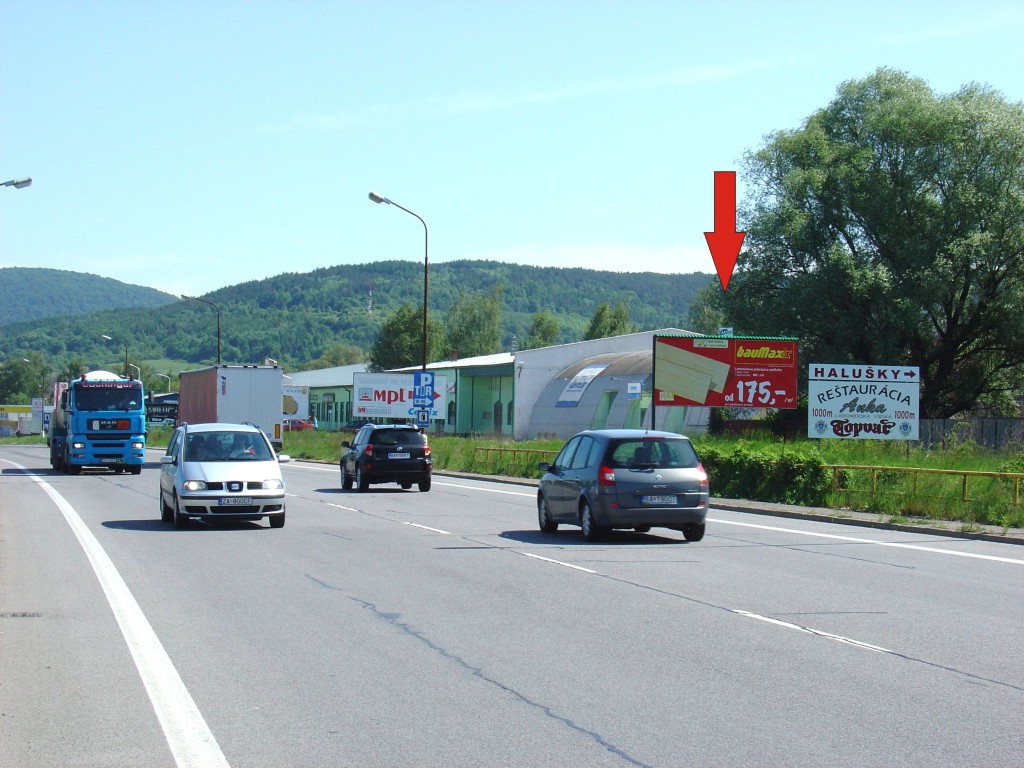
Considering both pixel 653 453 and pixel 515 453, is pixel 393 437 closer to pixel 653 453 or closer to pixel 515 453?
pixel 515 453

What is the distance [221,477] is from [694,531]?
7735 mm

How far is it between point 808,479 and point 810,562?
1053cm

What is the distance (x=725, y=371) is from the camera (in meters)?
33.7

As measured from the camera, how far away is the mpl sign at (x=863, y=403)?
99.8 feet

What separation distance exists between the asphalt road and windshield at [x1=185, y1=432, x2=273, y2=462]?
319cm

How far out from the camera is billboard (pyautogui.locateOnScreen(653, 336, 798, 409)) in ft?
110

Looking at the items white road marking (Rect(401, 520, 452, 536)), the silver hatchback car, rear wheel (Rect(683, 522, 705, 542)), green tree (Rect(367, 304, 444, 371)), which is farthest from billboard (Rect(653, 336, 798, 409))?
green tree (Rect(367, 304, 444, 371))

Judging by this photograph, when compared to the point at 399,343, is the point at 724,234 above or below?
below

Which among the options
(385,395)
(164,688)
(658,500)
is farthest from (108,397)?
(164,688)

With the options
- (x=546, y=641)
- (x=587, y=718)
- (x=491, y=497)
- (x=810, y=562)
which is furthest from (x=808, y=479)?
(x=587, y=718)

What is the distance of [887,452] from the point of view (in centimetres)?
2958

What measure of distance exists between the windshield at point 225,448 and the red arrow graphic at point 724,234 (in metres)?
10.5

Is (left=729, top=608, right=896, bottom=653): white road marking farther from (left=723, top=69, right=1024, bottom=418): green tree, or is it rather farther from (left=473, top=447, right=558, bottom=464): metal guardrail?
(left=723, top=69, right=1024, bottom=418): green tree

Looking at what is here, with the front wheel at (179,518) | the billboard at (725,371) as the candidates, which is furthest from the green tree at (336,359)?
the front wheel at (179,518)
